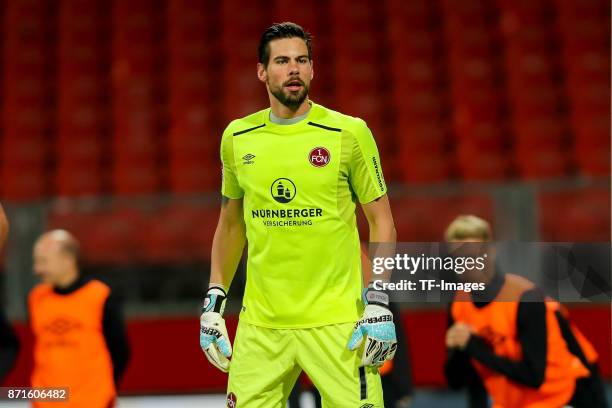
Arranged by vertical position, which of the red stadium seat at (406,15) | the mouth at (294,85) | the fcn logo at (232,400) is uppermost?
the red stadium seat at (406,15)

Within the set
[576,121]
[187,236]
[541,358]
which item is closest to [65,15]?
[187,236]

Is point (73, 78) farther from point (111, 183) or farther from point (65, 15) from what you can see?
point (111, 183)

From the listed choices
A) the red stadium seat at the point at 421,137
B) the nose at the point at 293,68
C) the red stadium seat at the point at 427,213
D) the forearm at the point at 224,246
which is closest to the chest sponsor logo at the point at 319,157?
the nose at the point at 293,68

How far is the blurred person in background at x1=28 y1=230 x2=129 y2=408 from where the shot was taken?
4.34 metres

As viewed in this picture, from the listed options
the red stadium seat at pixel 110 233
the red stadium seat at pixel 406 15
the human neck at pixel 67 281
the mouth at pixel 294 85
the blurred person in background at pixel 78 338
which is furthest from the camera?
the red stadium seat at pixel 406 15

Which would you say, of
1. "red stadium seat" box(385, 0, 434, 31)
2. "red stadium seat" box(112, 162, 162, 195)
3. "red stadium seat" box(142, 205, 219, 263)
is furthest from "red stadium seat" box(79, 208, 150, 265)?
"red stadium seat" box(385, 0, 434, 31)

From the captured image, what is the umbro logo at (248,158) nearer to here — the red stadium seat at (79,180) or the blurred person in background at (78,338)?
the blurred person in background at (78,338)

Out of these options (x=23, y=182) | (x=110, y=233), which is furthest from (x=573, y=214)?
(x=23, y=182)

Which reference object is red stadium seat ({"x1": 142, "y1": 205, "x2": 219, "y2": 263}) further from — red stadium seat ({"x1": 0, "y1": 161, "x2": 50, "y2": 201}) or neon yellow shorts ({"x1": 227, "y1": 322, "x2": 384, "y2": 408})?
neon yellow shorts ({"x1": 227, "y1": 322, "x2": 384, "y2": 408})

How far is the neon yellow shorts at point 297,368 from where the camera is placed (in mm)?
3115

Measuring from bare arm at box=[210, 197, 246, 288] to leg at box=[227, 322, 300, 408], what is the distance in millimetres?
259

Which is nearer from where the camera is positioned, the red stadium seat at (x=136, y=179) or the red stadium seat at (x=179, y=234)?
the red stadium seat at (x=179, y=234)

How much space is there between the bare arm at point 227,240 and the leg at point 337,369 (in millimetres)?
386

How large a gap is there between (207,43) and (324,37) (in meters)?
1.18
